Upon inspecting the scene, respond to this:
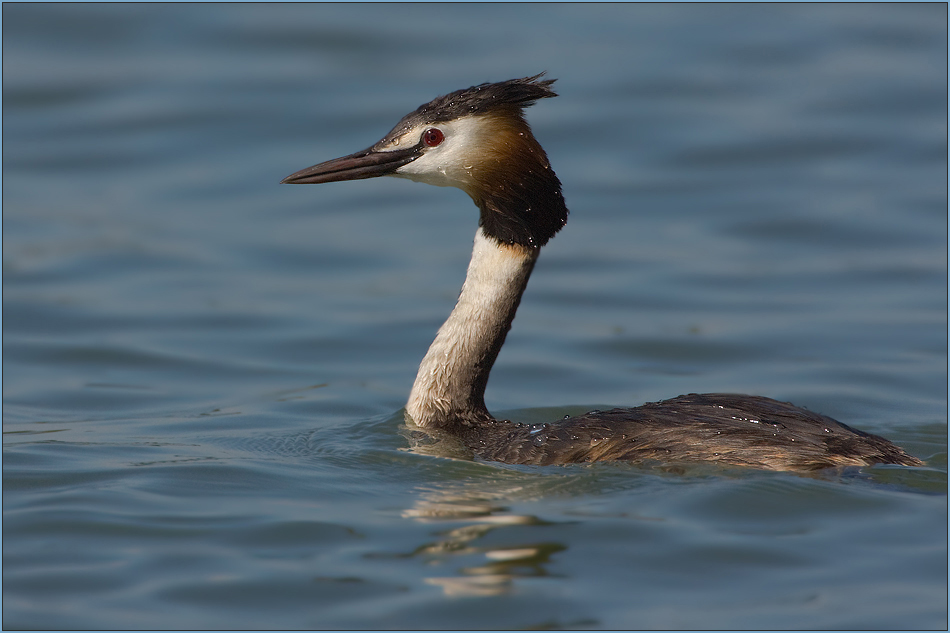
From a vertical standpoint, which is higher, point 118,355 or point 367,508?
point 118,355

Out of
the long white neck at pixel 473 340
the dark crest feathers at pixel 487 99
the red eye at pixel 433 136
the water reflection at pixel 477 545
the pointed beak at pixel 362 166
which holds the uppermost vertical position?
the dark crest feathers at pixel 487 99

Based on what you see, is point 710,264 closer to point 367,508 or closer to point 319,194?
point 319,194

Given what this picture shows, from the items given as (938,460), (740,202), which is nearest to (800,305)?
(740,202)

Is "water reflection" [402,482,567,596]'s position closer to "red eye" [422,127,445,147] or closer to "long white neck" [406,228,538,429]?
"long white neck" [406,228,538,429]

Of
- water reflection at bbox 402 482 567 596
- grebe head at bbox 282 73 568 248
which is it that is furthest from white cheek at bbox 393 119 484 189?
water reflection at bbox 402 482 567 596

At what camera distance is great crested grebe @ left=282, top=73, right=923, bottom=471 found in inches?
240

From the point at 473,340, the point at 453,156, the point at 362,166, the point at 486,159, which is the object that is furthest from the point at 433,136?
the point at 473,340

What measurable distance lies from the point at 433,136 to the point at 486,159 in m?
0.32

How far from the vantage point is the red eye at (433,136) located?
22.6 ft

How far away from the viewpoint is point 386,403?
329 inches

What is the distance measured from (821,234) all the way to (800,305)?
5.18 ft

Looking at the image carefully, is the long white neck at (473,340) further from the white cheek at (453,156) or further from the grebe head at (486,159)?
the white cheek at (453,156)

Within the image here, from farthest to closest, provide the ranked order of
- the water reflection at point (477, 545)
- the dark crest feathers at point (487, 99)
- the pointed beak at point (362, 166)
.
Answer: the pointed beak at point (362, 166) < the dark crest feathers at point (487, 99) < the water reflection at point (477, 545)

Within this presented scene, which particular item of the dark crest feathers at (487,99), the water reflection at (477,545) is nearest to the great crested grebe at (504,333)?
the dark crest feathers at (487,99)
